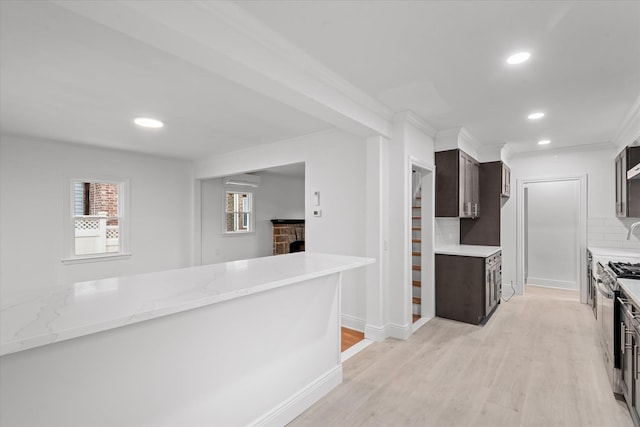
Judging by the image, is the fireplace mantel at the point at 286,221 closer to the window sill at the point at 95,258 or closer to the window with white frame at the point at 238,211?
the window with white frame at the point at 238,211

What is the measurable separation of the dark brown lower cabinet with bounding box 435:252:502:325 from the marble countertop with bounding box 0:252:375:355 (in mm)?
2643

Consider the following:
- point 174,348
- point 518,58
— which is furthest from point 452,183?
point 174,348

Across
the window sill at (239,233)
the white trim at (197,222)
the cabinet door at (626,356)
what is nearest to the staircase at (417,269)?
the cabinet door at (626,356)

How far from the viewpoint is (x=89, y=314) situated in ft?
3.45

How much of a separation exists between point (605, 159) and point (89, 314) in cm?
654

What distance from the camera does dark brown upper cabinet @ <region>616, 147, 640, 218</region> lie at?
3814 millimetres

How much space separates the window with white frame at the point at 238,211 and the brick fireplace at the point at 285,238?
646 millimetres

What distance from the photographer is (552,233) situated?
19.0ft

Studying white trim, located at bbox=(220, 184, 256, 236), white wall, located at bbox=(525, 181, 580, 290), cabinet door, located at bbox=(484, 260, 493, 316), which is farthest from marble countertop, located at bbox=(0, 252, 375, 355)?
white wall, located at bbox=(525, 181, 580, 290)

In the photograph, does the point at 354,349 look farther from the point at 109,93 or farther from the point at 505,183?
the point at 505,183

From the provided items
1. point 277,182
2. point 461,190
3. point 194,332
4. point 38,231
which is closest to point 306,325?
point 194,332

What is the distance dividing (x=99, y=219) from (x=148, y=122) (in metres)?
2.46

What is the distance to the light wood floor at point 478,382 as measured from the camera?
211cm

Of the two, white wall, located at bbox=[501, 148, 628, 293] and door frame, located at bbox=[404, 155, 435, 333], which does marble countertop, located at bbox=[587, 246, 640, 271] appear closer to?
white wall, located at bbox=[501, 148, 628, 293]
